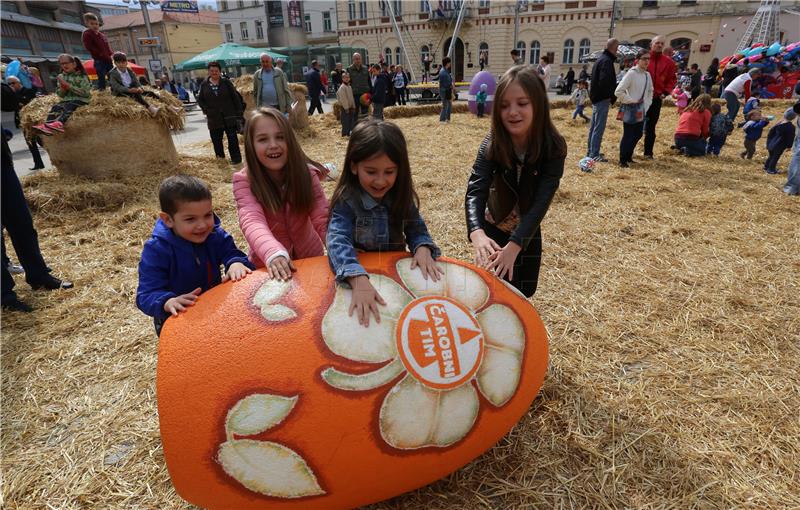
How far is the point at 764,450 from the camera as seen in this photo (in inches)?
96.6

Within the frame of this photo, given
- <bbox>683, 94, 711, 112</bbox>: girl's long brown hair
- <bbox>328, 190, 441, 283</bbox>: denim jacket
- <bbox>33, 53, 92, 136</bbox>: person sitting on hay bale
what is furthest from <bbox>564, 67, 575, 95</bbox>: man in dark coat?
<bbox>328, 190, 441, 283</bbox>: denim jacket

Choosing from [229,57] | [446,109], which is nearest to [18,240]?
[446,109]

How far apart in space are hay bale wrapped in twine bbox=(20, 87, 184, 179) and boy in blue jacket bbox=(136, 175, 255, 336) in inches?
281

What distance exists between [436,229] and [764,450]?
3867 mm

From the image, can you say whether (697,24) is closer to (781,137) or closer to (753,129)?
(753,129)

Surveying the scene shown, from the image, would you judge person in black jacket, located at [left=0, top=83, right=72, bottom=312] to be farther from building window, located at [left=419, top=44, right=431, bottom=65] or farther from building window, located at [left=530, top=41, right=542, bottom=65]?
building window, located at [left=419, top=44, right=431, bottom=65]

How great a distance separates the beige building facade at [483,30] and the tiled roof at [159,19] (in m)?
28.5

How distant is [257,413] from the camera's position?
1.79 meters

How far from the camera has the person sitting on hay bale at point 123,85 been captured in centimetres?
845

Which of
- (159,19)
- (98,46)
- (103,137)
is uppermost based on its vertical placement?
(159,19)

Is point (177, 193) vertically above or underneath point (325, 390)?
above

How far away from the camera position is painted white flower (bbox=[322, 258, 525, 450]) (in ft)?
6.25

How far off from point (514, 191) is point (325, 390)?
1.71 m

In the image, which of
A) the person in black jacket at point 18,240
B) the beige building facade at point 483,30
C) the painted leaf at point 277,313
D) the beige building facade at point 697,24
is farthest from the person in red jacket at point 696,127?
the beige building facade at point 697,24
